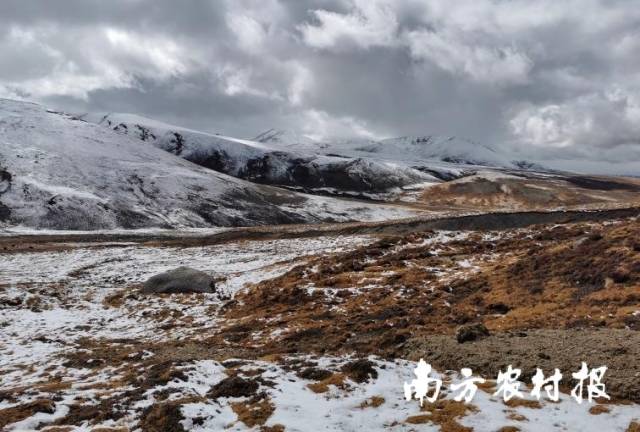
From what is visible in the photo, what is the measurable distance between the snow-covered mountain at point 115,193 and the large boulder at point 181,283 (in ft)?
323

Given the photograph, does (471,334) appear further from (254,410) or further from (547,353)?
(254,410)

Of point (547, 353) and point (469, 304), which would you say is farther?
point (469, 304)

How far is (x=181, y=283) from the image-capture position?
3341 cm

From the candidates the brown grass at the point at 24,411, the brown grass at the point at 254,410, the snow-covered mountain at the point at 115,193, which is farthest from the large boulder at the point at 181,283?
the snow-covered mountain at the point at 115,193

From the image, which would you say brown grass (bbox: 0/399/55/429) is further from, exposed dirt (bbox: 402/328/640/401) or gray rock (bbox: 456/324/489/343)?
gray rock (bbox: 456/324/489/343)

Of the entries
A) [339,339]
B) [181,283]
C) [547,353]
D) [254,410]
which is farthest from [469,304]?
[181,283]

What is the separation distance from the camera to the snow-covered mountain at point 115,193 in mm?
Result: 128500

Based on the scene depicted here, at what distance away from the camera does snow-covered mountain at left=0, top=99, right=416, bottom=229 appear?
128 m

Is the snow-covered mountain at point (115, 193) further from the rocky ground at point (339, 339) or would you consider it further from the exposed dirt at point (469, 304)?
the exposed dirt at point (469, 304)

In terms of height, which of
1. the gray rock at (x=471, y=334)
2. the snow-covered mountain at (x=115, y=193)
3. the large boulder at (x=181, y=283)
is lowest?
the large boulder at (x=181, y=283)

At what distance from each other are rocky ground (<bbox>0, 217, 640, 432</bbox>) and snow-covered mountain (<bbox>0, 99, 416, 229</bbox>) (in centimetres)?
9816

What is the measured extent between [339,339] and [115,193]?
14551 centimetres

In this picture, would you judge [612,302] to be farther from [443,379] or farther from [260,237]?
[260,237]

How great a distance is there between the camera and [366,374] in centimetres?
1284
